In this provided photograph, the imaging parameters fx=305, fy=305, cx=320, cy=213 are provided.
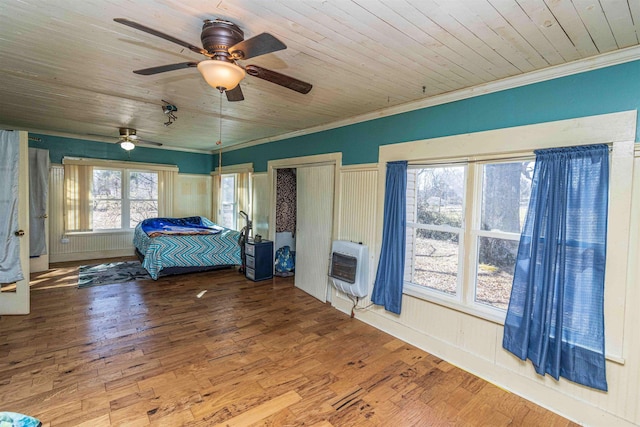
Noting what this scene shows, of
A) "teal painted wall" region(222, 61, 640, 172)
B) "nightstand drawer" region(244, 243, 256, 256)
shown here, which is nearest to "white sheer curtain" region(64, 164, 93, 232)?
"nightstand drawer" region(244, 243, 256, 256)

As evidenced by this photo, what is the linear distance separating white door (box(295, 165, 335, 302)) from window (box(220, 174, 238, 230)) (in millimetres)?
2432

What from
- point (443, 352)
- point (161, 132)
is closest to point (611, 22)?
point (443, 352)

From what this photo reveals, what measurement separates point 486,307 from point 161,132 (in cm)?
549

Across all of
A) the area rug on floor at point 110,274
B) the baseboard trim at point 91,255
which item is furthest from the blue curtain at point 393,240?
the baseboard trim at point 91,255

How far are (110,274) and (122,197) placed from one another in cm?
213

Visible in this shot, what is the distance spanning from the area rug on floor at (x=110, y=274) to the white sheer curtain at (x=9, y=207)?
122 cm

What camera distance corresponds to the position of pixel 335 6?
5.21ft

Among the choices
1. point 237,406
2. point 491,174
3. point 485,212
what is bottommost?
point 237,406

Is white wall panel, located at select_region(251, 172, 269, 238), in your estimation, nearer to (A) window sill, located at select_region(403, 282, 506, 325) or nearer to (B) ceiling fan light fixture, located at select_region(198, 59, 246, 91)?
(A) window sill, located at select_region(403, 282, 506, 325)

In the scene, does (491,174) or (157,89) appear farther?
(157,89)

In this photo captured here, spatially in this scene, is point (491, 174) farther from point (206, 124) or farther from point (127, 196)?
point (127, 196)

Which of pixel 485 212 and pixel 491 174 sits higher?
pixel 491 174

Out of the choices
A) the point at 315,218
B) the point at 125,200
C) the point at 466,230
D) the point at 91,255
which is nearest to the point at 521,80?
the point at 466,230

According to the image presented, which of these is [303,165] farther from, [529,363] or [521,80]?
[529,363]
